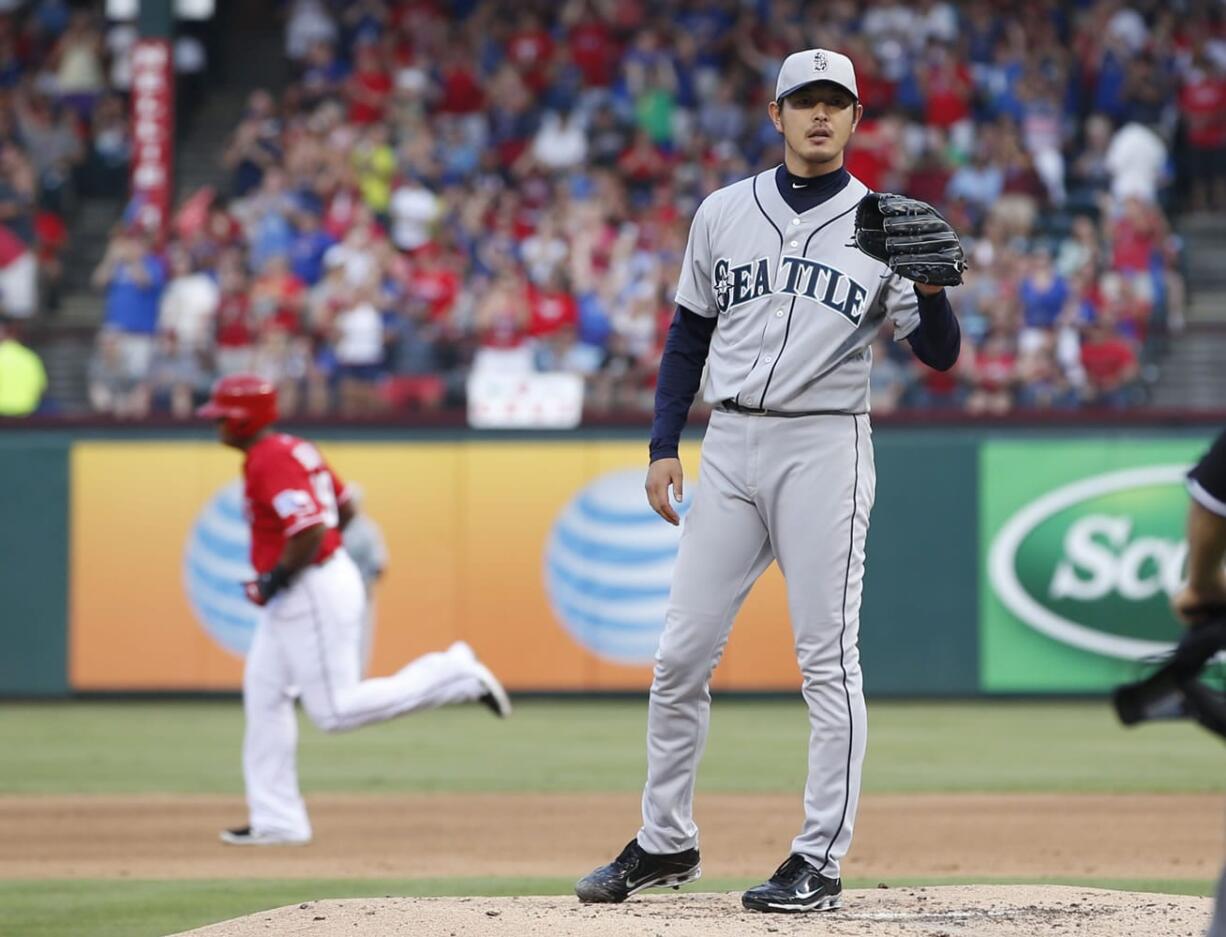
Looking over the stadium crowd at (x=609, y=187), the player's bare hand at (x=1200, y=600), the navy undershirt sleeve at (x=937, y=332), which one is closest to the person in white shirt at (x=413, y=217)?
the stadium crowd at (x=609, y=187)

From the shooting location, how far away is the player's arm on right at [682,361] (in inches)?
223

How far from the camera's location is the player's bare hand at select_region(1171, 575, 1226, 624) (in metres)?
3.85

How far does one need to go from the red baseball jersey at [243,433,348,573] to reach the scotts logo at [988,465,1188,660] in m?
7.07

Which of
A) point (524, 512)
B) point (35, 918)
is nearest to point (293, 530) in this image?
point (35, 918)

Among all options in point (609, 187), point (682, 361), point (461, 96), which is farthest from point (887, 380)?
point (682, 361)

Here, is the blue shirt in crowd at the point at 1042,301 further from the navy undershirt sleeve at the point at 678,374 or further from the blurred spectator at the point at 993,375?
the navy undershirt sleeve at the point at 678,374

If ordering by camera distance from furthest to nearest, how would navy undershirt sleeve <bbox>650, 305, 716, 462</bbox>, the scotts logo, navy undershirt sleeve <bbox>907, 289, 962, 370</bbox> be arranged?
the scotts logo → navy undershirt sleeve <bbox>650, 305, 716, 462</bbox> → navy undershirt sleeve <bbox>907, 289, 962, 370</bbox>

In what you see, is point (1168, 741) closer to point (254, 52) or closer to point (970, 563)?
point (970, 563)

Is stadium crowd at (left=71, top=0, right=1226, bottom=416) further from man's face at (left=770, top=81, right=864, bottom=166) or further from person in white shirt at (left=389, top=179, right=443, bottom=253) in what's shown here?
man's face at (left=770, top=81, right=864, bottom=166)

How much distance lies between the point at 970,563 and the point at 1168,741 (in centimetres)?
234

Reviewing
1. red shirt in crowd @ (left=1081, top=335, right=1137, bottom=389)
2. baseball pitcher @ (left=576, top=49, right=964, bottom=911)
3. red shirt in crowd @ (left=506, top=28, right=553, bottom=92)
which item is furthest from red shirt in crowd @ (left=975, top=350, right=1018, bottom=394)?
baseball pitcher @ (left=576, top=49, right=964, bottom=911)

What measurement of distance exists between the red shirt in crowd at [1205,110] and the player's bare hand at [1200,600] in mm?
15726

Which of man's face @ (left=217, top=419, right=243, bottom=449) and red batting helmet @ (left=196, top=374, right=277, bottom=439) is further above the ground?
red batting helmet @ (left=196, top=374, right=277, bottom=439)

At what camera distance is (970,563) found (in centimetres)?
1438
